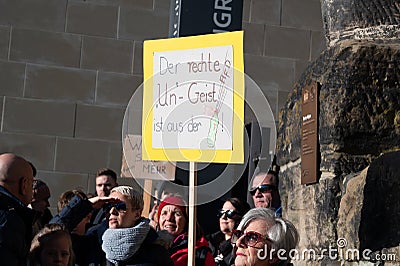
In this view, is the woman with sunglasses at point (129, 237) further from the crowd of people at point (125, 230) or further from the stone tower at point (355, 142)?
the stone tower at point (355, 142)

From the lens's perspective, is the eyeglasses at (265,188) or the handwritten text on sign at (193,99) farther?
the eyeglasses at (265,188)

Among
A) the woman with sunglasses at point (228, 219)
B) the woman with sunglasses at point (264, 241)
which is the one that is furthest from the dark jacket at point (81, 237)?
the woman with sunglasses at point (264, 241)

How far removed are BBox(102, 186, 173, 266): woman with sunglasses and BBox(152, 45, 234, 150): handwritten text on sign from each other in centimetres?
37

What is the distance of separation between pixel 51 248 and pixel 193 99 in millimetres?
1091

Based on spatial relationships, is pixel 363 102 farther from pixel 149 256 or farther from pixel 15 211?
pixel 15 211

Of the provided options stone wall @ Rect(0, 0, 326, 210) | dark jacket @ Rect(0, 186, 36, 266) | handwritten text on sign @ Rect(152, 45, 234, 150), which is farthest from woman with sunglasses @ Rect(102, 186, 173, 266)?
stone wall @ Rect(0, 0, 326, 210)

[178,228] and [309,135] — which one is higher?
Result: [309,135]

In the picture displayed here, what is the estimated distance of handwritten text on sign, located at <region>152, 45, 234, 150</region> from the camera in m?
4.26

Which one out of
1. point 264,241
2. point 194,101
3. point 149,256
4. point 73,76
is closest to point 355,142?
point 264,241

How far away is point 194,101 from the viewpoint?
434 centimetres

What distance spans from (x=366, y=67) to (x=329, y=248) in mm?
889

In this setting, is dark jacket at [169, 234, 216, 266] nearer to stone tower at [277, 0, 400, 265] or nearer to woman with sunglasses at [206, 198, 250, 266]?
woman with sunglasses at [206, 198, 250, 266]

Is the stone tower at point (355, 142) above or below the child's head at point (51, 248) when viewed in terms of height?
above

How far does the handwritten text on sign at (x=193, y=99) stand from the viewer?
4.26 metres
